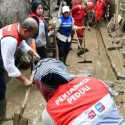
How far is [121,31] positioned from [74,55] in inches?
149

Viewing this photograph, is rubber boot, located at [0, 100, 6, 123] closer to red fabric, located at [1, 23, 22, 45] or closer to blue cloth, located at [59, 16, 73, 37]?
red fabric, located at [1, 23, 22, 45]

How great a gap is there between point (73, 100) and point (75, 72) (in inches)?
361

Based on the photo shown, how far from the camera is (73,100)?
3105 millimetres

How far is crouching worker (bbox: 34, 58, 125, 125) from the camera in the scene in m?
3.06

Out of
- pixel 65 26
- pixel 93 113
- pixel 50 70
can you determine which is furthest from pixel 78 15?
pixel 93 113

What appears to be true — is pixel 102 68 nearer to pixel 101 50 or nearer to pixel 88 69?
pixel 88 69

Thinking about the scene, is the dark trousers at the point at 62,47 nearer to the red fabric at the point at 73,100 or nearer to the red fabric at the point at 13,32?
the red fabric at the point at 13,32

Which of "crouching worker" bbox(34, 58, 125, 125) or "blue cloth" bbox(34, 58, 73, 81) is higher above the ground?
"blue cloth" bbox(34, 58, 73, 81)

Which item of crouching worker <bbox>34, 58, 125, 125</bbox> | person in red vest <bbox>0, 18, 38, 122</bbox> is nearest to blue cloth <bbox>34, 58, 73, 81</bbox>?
crouching worker <bbox>34, 58, 125, 125</bbox>

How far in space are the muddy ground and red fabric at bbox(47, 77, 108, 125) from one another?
16.0 feet

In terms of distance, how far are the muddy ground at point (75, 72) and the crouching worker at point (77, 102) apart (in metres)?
4.81

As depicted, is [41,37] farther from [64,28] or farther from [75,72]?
[75,72]

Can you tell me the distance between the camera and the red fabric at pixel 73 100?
3088 mm

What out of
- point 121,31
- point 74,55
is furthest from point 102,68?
point 121,31
